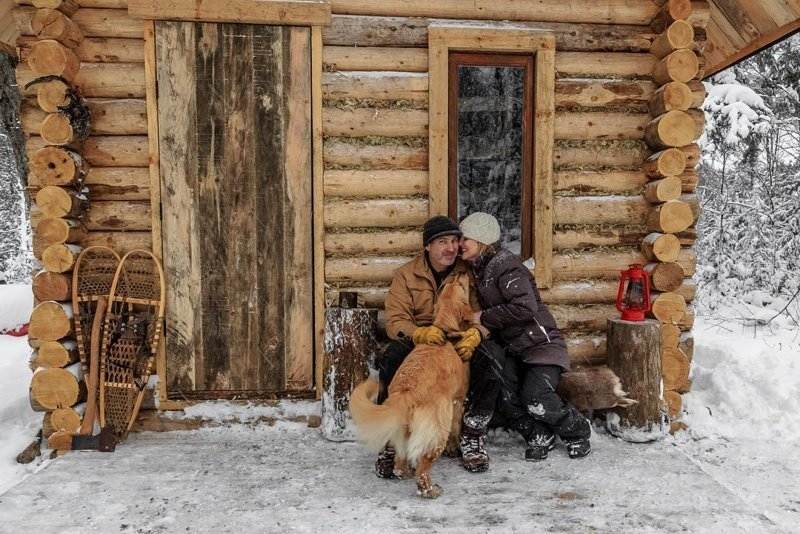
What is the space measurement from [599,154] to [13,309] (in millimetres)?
9725

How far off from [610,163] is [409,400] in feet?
10.2

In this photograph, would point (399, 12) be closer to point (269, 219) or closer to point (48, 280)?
point (269, 219)

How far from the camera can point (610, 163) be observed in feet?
16.5

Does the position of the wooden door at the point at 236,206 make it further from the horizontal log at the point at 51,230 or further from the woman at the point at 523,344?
the woman at the point at 523,344

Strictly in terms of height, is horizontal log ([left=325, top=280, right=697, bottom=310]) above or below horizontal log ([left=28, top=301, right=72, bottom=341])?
above

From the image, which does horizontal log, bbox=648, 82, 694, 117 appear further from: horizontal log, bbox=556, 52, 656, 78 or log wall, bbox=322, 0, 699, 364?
horizontal log, bbox=556, 52, 656, 78

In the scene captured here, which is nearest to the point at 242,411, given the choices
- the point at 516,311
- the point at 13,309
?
the point at 516,311

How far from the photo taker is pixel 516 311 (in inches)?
161

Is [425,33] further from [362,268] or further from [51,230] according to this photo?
[51,230]

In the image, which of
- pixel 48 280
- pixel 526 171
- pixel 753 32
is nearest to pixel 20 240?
pixel 48 280

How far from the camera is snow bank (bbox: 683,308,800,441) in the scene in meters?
4.77

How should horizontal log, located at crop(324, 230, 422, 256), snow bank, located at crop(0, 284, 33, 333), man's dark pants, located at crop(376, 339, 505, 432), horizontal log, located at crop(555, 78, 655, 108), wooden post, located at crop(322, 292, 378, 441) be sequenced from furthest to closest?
snow bank, located at crop(0, 284, 33, 333) → horizontal log, located at crop(555, 78, 655, 108) → horizontal log, located at crop(324, 230, 422, 256) → wooden post, located at crop(322, 292, 378, 441) → man's dark pants, located at crop(376, 339, 505, 432)

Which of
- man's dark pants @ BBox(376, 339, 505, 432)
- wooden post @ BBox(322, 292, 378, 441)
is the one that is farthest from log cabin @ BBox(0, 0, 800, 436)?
man's dark pants @ BBox(376, 339, 505, 432)

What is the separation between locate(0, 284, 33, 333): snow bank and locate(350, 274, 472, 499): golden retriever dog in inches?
334
